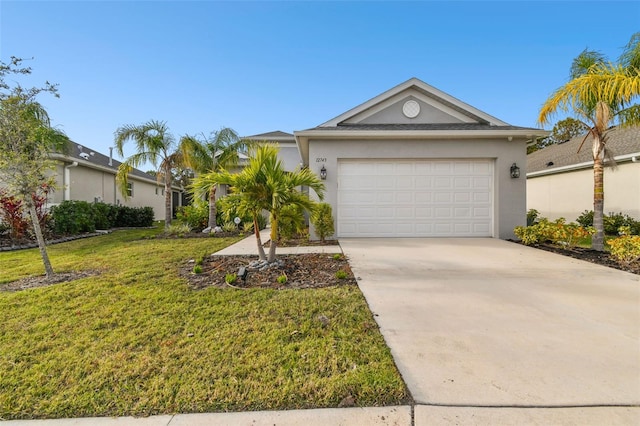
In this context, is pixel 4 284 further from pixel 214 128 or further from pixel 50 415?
pixel 214 128

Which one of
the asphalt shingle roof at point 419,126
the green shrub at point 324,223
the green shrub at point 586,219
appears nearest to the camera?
the green shrub at point 324,223

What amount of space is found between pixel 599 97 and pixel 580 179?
8893 mm

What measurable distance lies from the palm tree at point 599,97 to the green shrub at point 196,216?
1179 centimetres

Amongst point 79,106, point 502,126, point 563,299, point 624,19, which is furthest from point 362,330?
point 79,106

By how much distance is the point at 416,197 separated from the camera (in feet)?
28.4

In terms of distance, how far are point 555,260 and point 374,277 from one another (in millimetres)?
4373

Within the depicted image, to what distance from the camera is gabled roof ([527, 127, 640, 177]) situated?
10664 mm

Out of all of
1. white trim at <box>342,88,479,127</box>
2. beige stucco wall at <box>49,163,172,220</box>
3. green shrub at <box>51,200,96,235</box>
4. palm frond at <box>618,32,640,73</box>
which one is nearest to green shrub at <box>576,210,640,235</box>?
palm frond at <box>618,32,640,73</box>

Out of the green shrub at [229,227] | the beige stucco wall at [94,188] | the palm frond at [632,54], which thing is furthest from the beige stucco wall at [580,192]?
the beige stucco wall at [94,188]

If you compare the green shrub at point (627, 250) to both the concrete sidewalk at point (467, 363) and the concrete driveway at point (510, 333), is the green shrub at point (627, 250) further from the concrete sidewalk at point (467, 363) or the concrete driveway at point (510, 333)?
the concrete sidewalk at point (467, 363)

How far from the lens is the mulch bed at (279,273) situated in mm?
4312

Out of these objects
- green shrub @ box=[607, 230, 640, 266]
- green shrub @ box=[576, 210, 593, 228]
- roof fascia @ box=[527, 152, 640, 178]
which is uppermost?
roof fascia @ box=[527, 152, 640, 178]

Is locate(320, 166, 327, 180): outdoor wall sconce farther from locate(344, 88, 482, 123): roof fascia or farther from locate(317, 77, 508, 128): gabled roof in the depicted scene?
locate(344, 88, 482, 123): roof fascia

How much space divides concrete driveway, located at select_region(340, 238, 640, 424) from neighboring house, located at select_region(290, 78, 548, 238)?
10.8 feet
